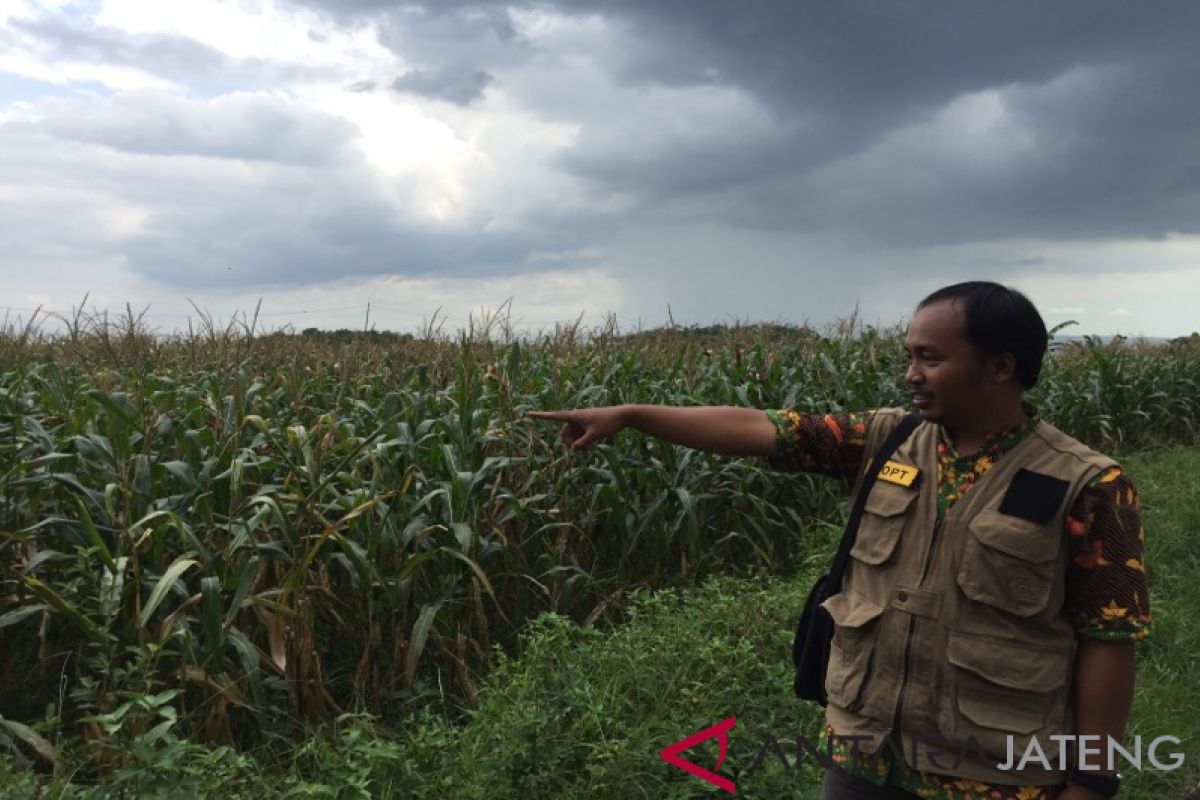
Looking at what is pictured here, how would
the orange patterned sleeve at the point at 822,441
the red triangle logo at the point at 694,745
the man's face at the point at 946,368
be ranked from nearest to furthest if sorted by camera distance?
the man's face at the point at 946,368 < the orange patterned sleeve at the point at 822,441 < the red triangle logo at the point at 694,745

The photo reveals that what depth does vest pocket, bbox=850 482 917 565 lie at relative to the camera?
2.03 m

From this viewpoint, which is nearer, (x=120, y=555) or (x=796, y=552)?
(x=120, y=555)

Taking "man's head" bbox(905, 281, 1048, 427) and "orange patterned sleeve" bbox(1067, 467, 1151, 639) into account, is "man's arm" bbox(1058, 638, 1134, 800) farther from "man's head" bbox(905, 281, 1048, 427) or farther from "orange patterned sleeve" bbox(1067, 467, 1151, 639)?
"man's head" bbox(905, 281, 1048, 427)

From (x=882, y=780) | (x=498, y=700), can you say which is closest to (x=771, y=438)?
(x=882, y=780)

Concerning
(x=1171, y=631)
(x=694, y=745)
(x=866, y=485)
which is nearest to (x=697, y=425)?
(x=866, y=485)

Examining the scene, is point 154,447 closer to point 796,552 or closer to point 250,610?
point 250,610

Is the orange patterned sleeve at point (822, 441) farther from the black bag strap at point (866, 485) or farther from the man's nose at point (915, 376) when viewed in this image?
the man's nose at point (915, 376)

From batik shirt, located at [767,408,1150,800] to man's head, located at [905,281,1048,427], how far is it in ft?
0.34

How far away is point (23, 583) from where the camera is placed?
4.32 meters

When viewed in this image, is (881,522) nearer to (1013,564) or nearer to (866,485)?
(866,485)

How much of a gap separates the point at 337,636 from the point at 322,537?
2.69 feet

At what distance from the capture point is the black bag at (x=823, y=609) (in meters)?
2.15

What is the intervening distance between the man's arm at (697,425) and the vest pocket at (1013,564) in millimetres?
566

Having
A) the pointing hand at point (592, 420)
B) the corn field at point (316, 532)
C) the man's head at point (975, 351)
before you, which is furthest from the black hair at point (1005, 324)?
the corn field at point (316, 532)
